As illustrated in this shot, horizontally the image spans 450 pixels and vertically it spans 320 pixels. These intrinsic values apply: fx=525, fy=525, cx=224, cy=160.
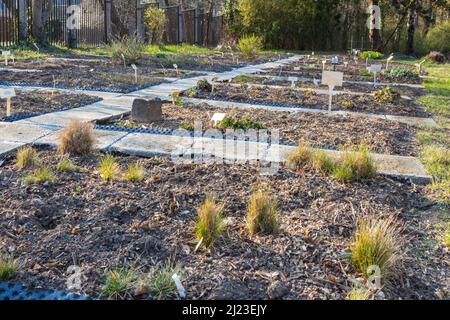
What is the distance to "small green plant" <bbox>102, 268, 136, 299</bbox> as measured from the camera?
232 centimetres

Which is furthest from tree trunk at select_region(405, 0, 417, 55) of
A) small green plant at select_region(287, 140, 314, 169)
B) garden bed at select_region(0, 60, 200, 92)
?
small green plant at select_region(287, 140, 314, 169)

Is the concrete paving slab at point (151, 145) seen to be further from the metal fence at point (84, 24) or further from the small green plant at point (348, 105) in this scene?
the metal fence at point (84, 24)

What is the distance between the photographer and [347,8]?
25.6m

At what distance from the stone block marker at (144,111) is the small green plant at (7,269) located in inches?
135

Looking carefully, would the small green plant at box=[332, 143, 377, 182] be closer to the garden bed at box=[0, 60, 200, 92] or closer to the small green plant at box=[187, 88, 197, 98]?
the small green plant at box=[187, 88, 197, 98]

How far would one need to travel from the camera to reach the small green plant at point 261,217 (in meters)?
3.03

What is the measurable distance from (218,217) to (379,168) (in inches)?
75.6

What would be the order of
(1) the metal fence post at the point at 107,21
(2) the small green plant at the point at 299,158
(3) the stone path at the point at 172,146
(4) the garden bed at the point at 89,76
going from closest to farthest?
(2) the small green plant at the point at 299,158
(3) the stone path at the point at 172,146
(4) the garden bed at the point at 89,76
(1) the metal fence post at the point at 107,21

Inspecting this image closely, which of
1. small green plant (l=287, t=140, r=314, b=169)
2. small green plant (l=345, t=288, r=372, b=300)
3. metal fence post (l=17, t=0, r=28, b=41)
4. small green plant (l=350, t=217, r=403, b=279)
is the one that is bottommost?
small green plant (l=345, t=288, r=372, b=300)

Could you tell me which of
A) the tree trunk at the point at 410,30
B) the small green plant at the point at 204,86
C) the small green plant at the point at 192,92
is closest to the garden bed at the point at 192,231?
the small green plant at the point at 192,92

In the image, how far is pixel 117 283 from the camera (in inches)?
92.6

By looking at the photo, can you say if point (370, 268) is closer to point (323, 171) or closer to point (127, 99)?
point (323, 171)

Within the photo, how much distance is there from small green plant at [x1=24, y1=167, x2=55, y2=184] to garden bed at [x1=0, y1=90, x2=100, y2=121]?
214 cm
